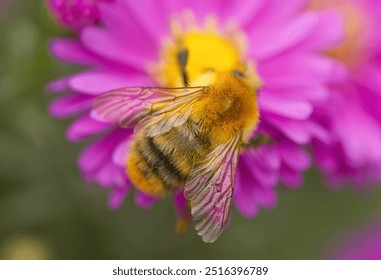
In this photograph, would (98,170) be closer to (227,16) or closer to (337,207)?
(227,16)

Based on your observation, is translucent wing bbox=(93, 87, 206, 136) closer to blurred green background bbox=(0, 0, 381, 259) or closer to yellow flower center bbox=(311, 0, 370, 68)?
blurred green background bbox=(0, 0, 381, 259)

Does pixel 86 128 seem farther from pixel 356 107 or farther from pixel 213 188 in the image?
pixel 356 107

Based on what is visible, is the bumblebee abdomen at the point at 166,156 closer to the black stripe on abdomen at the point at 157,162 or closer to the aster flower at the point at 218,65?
the black stripe on abdomen at the point at 157,162

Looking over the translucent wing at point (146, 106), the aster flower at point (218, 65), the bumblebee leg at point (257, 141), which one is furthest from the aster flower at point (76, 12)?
the bumblebee leg at point (257, 141)

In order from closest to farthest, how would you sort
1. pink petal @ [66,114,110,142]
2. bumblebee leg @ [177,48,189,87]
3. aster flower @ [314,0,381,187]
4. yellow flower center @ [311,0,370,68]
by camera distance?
pink petal @ [66,114,110,142]
bumblebee leg @ [177,48,189,87]
aster flower @ [314,0,381,187]
yellow flower center @ [311,0,370,68]

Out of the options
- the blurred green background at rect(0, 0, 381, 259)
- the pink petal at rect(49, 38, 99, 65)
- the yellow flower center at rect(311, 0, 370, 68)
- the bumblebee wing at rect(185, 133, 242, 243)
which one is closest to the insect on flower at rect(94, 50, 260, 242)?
the bumblebee wing at rect(185, 133, 242, 243)

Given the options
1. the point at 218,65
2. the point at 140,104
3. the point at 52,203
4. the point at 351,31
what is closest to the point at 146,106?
the point at 140,104
